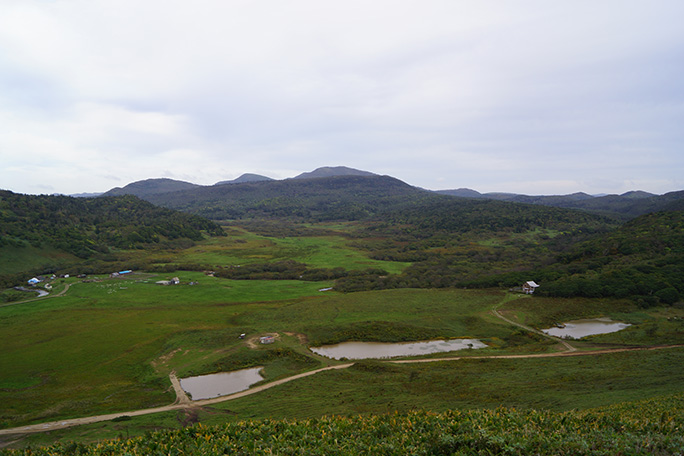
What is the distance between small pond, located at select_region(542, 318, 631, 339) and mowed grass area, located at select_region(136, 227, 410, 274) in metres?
55.9

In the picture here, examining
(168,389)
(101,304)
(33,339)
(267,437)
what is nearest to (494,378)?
(267,437)

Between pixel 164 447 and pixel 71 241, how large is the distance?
154591 millimetres

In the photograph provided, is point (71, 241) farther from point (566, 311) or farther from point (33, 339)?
point (566, 311)

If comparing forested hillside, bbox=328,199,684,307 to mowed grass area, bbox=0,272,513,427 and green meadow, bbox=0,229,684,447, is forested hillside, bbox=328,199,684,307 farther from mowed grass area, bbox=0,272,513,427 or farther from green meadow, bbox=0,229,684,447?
mowed grass area, bbox=0,272,513,427

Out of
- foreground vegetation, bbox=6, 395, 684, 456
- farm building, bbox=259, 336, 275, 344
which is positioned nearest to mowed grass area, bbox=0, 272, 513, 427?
farm building, bbox=259, 336, 275, 344

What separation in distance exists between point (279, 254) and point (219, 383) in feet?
336

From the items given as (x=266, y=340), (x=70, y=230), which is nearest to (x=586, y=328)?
(x=266, y=340)

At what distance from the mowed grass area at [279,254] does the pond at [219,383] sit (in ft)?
243

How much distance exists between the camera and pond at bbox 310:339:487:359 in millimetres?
51281

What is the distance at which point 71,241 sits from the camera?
134875 mm

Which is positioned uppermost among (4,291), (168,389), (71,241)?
(71,241)

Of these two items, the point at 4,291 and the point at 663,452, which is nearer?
the point at 663,452

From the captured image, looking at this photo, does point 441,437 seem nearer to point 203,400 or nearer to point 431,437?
point 431,437

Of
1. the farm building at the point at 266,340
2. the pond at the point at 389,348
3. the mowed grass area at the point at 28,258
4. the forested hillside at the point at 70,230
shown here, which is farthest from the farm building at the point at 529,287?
the mowed grass area at the point at 28,258
